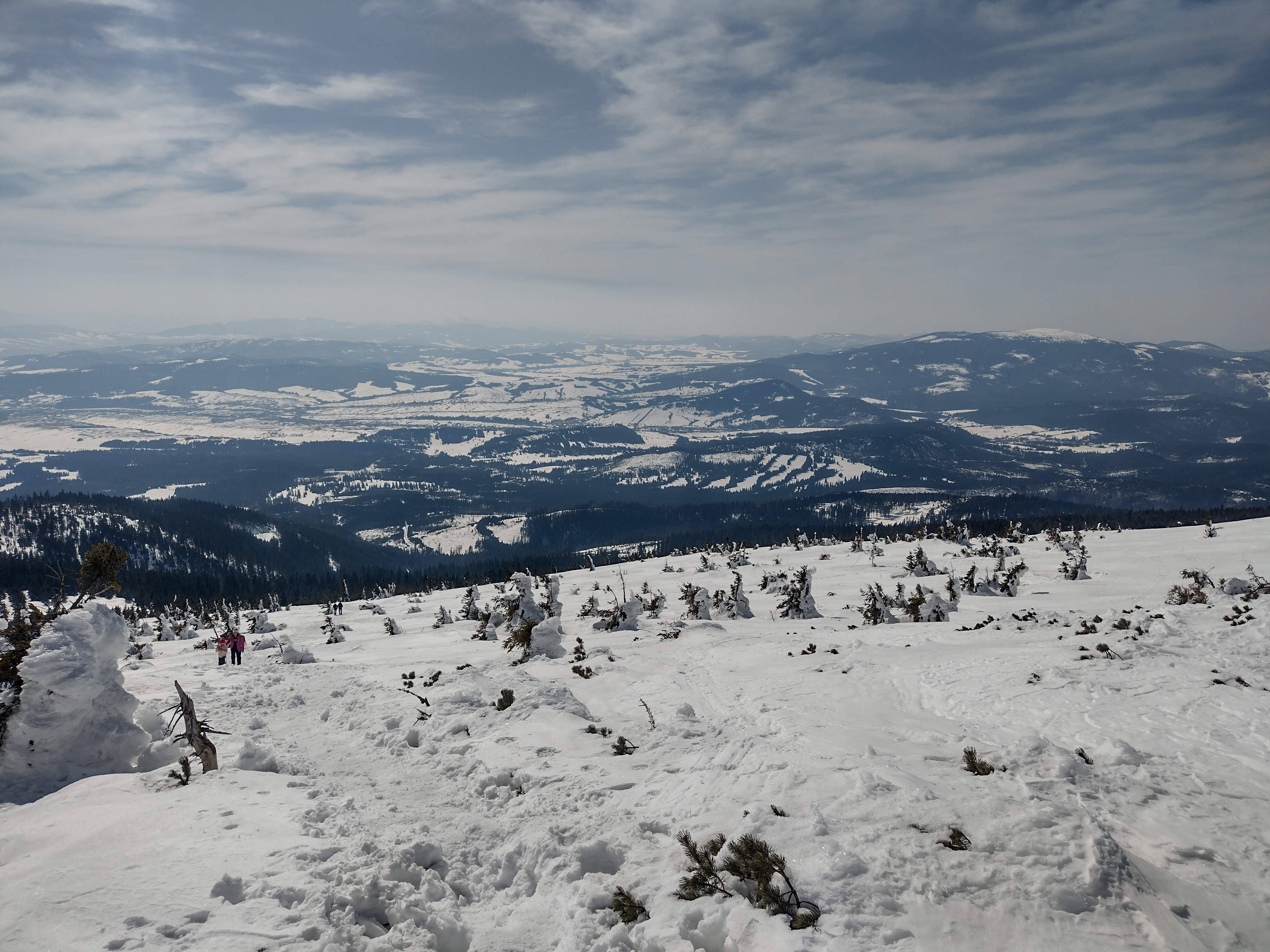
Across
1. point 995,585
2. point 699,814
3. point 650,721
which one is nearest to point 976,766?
point 699,814

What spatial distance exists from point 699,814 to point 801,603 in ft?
98.4

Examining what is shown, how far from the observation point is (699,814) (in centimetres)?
1113

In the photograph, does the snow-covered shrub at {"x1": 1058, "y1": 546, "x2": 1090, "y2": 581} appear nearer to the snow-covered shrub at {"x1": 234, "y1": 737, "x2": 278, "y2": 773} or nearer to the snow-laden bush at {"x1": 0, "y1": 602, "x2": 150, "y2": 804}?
the snow-covered shrub at {"x1": 234, "y1": 737, "x2": 278, "y2": 773}

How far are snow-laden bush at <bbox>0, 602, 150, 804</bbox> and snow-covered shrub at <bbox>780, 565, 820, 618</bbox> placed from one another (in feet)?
108

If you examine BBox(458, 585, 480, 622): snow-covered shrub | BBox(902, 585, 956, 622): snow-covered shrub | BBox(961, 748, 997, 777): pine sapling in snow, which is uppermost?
BBox(961, 748, 997, 777): pine sapling in snow

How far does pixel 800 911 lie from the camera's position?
801 centimetres

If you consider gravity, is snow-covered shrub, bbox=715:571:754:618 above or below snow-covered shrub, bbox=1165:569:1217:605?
below

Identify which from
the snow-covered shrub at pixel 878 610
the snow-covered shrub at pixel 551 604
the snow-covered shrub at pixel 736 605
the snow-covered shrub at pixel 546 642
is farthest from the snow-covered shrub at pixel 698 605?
the snow-covered shrub at pixel 546 642

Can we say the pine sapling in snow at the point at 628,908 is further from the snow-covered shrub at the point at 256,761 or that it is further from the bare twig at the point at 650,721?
the snow-covered shrub at the point at 256,761

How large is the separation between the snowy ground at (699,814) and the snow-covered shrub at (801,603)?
15.4 meters

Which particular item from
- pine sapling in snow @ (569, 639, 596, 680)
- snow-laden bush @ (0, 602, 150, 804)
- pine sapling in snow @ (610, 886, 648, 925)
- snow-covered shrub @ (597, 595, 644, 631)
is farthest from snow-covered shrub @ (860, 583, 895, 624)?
snow-laden bush @ (0, 602, 150, 804)

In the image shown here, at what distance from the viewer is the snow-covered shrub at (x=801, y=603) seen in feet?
129

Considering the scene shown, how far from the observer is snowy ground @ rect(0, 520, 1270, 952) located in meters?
8.06

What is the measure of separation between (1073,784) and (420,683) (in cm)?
2032
